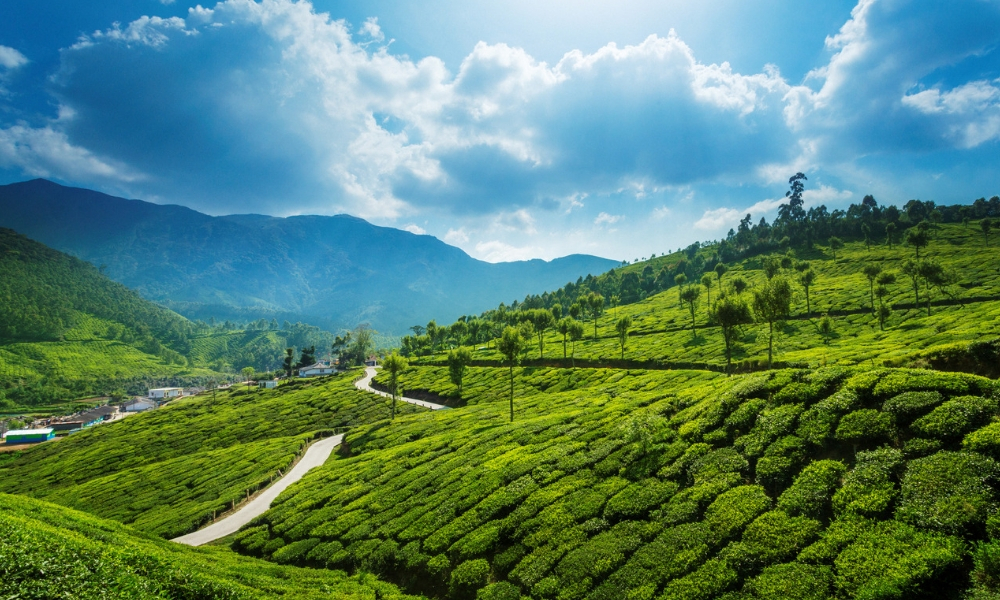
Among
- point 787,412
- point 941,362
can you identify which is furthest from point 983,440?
point 941,362

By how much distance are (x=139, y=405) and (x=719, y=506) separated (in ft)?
736

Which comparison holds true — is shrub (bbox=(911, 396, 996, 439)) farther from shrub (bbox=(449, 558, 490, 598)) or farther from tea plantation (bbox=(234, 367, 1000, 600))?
shrub (bbox=(449, 558, 490, 598))

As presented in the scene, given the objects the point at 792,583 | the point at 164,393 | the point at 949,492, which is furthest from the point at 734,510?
the point at 164,393

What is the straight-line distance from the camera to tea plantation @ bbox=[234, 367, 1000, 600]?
10.9 metres

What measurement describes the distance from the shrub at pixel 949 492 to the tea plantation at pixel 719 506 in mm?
47

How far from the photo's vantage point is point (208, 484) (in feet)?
134

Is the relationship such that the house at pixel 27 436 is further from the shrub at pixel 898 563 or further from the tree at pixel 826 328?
the tree at pixel 826 328

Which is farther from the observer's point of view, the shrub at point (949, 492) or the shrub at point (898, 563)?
the shrub at point (949, 492)

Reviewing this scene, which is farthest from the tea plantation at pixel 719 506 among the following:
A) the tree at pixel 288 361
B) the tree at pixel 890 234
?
the tree at pixel 890 234

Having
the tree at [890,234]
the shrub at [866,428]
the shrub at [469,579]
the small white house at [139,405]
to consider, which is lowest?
the small white house at [139,405]

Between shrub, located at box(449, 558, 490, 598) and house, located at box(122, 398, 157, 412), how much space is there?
20675 cm

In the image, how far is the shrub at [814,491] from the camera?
42.8 ft

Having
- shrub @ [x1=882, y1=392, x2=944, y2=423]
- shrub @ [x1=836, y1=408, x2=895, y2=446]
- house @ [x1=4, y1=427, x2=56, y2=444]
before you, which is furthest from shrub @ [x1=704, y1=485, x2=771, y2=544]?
house @ [x1=4, y1=427, x2=56, y2=444]

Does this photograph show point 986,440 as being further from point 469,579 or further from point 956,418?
point 469,579
